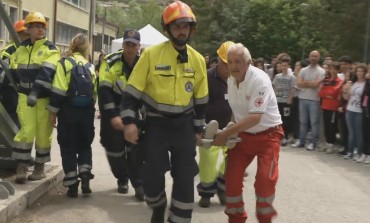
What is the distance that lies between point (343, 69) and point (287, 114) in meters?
1.68

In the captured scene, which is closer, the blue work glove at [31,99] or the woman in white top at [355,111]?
the blue work glove at [31,99]

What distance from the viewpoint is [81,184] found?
21.7 feet

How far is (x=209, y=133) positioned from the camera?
16.3 feet

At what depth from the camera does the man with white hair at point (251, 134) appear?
5.00 metres

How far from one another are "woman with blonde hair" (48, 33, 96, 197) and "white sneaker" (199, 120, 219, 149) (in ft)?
6.23

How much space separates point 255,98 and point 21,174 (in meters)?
3.02

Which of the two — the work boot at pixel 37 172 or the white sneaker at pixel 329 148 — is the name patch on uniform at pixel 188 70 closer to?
the work boot at pixel 37 172

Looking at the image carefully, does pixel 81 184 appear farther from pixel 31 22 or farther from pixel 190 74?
pixel 190 74

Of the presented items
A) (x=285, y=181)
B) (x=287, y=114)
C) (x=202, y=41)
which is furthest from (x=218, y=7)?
(x=285, y=181)

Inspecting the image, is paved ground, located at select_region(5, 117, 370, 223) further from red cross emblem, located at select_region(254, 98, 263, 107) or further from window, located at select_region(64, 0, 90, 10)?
window, located at select_region(64, 0, 90, 10)

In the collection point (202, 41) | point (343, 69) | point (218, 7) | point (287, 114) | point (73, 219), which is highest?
point (218, 7)

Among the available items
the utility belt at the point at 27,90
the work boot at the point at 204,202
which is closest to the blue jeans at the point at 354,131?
the work boot at the point at 204,202

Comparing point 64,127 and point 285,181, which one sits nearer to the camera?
point 64,127

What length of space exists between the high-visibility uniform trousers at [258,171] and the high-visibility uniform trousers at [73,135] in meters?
1.94
